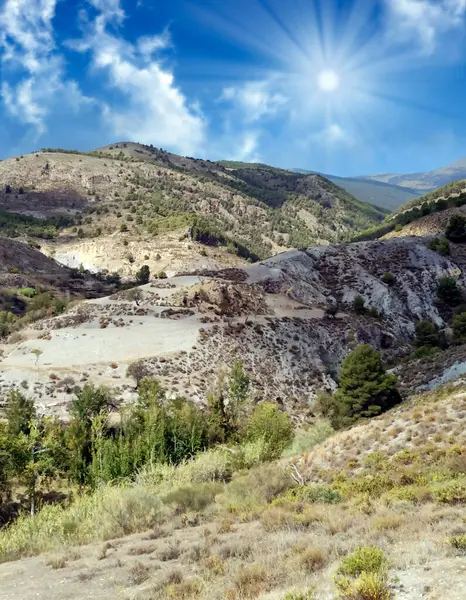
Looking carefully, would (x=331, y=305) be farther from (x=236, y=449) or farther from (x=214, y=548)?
(x=214, y=548)

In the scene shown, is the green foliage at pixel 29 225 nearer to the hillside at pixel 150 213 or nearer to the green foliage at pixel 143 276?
the hillside at pixel 150 213

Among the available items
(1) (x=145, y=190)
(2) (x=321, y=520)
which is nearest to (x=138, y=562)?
(2) (x=321, y=520)

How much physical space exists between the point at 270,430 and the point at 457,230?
5446 centimetres

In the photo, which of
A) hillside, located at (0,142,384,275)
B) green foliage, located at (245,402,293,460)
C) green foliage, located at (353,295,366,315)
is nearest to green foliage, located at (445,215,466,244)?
Result: green foliage, located at (353,295,366,315)

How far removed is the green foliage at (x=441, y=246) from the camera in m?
66.1

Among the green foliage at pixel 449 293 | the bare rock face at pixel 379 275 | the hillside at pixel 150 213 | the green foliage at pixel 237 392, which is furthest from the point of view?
the hillside at pixel 150 213

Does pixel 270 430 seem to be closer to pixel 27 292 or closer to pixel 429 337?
pixel 429 337

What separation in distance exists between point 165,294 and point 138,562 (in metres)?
42.7

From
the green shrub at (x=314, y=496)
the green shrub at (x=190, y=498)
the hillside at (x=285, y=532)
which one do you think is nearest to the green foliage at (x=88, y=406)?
the hillside at (x=285, y=532)

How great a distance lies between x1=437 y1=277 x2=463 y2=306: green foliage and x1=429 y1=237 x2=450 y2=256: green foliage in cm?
721

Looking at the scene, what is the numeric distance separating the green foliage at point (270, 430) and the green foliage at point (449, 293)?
3974 cm

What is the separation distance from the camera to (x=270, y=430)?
27.2 metres

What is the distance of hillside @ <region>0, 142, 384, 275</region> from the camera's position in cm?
10050

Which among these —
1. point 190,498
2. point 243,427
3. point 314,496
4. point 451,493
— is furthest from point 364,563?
point 243,427
